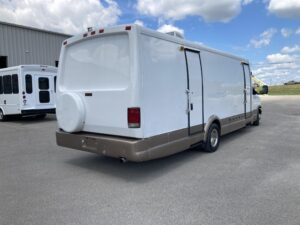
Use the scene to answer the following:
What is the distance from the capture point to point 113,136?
515 cm

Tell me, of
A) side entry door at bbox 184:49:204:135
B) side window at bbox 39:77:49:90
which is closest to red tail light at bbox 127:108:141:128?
side entry door at bbox 184:49:204:135

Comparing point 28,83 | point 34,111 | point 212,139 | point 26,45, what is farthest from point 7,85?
point 212,139

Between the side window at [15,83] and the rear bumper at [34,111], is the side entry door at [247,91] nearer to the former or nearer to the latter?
the rear bumper at [34,111]

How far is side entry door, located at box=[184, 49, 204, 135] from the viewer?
19.7 ft

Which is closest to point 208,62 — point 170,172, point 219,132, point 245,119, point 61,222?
point 219,132

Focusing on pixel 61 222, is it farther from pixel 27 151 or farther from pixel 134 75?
pixel 27 151

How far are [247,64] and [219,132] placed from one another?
11.3 feet

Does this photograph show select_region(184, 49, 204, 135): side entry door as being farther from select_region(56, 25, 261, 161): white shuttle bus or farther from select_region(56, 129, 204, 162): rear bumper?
select_region(56, 129, 204, 162): rear bumper

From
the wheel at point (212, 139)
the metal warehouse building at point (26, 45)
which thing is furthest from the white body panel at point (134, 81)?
the metal warehouse building at point (26, 45)

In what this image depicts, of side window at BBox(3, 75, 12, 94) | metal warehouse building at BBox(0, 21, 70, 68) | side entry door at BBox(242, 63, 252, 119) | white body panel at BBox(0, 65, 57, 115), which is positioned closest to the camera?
side entry door at BBox(242, 63, 252, 119)

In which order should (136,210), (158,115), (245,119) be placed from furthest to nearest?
1. (245,119)
2. (158,115)
3. (136,210)

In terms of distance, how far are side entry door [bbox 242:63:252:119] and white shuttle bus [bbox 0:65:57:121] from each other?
901cm

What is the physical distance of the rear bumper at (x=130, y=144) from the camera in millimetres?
4738

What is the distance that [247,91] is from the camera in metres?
9.66
